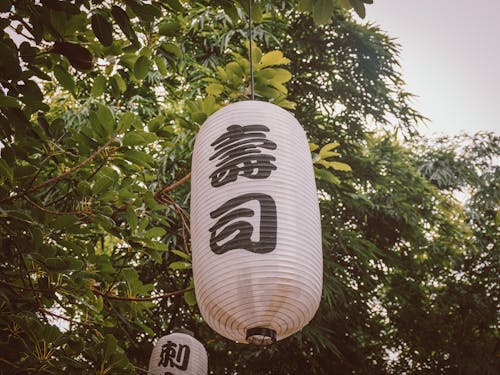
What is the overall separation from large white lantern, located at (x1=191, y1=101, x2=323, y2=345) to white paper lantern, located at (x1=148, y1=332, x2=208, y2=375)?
5.21 feet

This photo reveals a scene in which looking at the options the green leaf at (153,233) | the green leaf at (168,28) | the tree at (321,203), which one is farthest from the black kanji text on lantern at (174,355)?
the green leaf at (168,28)

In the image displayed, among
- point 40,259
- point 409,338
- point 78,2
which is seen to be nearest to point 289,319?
point 40,259

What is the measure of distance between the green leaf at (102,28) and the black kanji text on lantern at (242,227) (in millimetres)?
556

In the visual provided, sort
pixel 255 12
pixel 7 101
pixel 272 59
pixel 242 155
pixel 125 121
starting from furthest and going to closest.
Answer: pixel 272 59
pixel 255 12
pixel 125 121
pixel 242 155
pixel 7 101

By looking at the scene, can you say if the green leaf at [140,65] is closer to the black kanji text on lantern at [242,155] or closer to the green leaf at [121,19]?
the green leaf at [121,19]

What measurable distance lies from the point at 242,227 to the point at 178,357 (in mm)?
1846

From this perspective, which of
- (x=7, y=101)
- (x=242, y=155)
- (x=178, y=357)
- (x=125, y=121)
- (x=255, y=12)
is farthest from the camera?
(x=178, y=357)

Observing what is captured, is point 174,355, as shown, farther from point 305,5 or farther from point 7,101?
point 305,5

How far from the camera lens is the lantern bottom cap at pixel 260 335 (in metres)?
1.16

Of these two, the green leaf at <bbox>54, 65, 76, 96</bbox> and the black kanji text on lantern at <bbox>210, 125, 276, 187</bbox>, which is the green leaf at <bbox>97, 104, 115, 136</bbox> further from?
the black kanji text on lantern at <bbox>210, 125, 276, 187</bbox>

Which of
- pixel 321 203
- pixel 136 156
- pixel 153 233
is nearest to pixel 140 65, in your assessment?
pixel 136 156

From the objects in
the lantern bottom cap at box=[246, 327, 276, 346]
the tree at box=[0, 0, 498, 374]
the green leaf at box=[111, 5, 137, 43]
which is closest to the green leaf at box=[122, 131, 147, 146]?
the tree at box=[0, 0, 498, 374]

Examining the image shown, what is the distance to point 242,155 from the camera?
4.14 feet

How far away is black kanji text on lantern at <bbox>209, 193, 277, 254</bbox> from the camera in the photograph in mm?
1112
